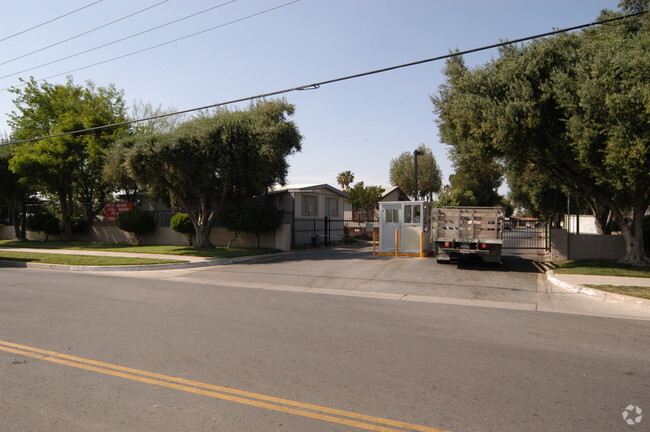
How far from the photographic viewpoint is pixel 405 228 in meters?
20.7

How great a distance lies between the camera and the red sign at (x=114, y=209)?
29328 millimetres

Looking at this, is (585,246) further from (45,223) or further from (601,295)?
(45,223)

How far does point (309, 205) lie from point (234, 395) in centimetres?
2320

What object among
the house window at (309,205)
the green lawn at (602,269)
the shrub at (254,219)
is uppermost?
the house window at (309,205)

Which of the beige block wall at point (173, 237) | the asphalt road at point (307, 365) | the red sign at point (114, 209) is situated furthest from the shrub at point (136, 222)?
the asphalt road at point (307, 365)

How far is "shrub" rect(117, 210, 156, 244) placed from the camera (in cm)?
2714

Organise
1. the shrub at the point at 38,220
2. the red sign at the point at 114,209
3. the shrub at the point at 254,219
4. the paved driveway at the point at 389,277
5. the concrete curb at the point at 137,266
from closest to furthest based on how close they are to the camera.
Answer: the paved driveway at the point at 389,277 → the concrete curb at the point at 137,266 → the shrub at the point at 254,219 → the red sign at the point at 114,209 → the shrub at the point at 38,220

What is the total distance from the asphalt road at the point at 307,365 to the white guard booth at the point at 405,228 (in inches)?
388

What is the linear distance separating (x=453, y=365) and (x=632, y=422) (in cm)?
195

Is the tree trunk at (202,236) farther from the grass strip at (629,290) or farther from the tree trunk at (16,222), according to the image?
the tree trunk at (16,222)

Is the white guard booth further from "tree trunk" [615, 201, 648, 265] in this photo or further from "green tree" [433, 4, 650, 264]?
"tree trunk" [615, 201, 648, 265]

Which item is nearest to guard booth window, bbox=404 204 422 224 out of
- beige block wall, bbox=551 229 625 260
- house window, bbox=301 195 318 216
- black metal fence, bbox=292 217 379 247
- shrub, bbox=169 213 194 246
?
black metal fence, bbox=292 217 379 247

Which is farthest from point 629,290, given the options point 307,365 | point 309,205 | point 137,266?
point 309,205

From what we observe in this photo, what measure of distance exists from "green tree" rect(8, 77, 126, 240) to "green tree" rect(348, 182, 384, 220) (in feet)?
77.3
